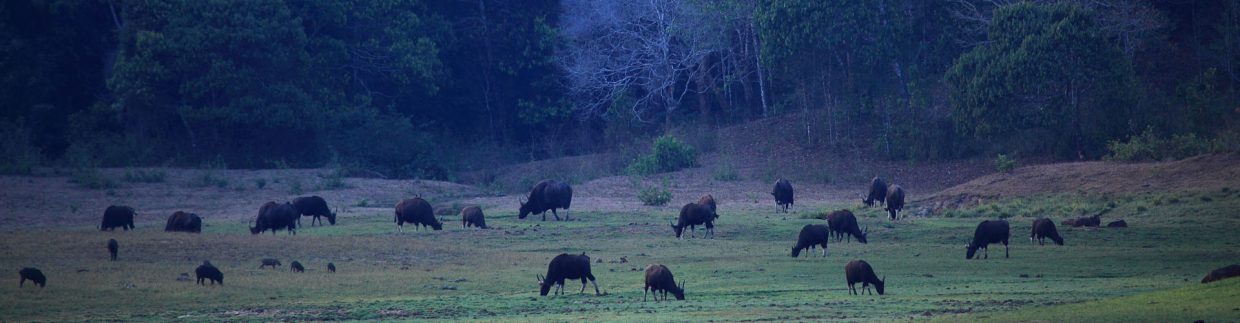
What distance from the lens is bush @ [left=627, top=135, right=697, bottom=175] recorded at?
49.2m

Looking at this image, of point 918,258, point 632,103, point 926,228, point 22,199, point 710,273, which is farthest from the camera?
point 632,103

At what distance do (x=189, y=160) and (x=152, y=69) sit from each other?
390 cm

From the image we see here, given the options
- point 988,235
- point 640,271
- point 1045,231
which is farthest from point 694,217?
point 1045,231

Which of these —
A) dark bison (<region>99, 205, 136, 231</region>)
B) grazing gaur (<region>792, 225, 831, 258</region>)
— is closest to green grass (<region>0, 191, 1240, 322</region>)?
grazing gaur (<region>792, 225, 831, 258</region>)

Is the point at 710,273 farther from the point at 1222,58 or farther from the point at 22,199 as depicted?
the point at 1222,58

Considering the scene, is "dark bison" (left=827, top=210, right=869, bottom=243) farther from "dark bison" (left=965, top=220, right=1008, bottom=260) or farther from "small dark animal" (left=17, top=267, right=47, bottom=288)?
"small dark animal" (left=17, top=267, right=47, bottom=288)

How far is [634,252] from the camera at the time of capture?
28.9 m

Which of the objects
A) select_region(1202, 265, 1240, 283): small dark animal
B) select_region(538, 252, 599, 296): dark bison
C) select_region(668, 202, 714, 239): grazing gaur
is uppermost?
select_region(668, 202, 714, 239): grazing gaur

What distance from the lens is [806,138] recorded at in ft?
176

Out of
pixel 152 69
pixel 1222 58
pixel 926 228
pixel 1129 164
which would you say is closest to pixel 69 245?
pixel 926 228

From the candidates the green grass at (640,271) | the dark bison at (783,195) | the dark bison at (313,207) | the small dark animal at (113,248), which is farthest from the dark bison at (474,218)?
the small dark animal at (113,248)

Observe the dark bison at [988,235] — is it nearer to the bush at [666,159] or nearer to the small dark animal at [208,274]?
the small dark animal at [208,274]

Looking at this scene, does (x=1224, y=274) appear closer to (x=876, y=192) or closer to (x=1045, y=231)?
(x=1045, y=231)

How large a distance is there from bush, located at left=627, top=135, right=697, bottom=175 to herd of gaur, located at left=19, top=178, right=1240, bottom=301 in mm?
10300
